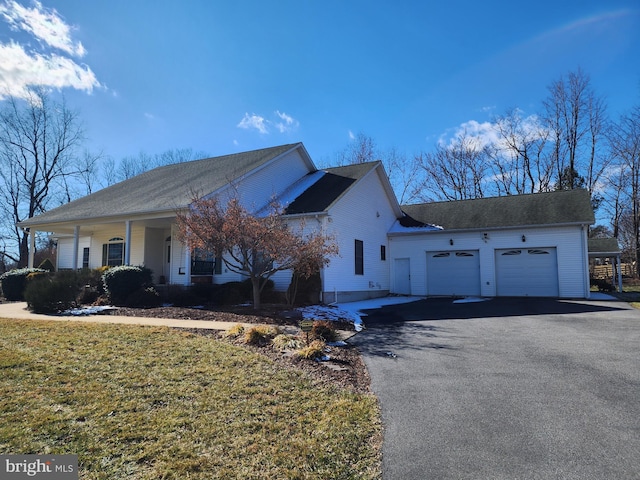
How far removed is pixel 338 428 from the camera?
3.98 m

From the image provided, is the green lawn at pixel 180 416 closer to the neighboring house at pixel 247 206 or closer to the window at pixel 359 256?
the neighboring house at pixel 247 206

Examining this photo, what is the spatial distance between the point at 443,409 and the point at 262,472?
7.39 feet

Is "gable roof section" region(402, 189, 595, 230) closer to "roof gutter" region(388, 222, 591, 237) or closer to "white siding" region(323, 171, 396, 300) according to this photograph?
"roof gutter" region(388, 222, 591, 237)

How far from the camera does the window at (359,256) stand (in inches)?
693

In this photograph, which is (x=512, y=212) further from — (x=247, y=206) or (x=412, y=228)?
(x=247, y=206)

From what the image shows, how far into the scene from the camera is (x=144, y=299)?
1378 centimetres

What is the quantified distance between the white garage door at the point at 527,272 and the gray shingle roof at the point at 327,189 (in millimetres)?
7662

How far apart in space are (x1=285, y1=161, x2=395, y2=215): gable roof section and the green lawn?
9.97 meters

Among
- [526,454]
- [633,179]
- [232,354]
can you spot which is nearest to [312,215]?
[232,354]

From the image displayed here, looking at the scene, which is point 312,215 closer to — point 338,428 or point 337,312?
point 337,312

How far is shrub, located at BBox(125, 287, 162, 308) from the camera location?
13.7m

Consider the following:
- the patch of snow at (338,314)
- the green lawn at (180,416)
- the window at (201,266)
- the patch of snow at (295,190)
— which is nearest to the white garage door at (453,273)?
the patch of snow at (338,314)

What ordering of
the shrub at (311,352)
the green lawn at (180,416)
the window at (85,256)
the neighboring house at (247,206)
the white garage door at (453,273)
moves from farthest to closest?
the window at (85,256) < the white garage door at (453,273) < the neighboring house at (247,206) < the shrub at (311,352) < the green lawn at (180,416)

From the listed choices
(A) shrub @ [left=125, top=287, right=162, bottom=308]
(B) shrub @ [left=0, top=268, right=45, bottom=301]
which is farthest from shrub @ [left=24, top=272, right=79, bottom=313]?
(B) shrub @ [left=0, top=268, right=45, bottom=301]
